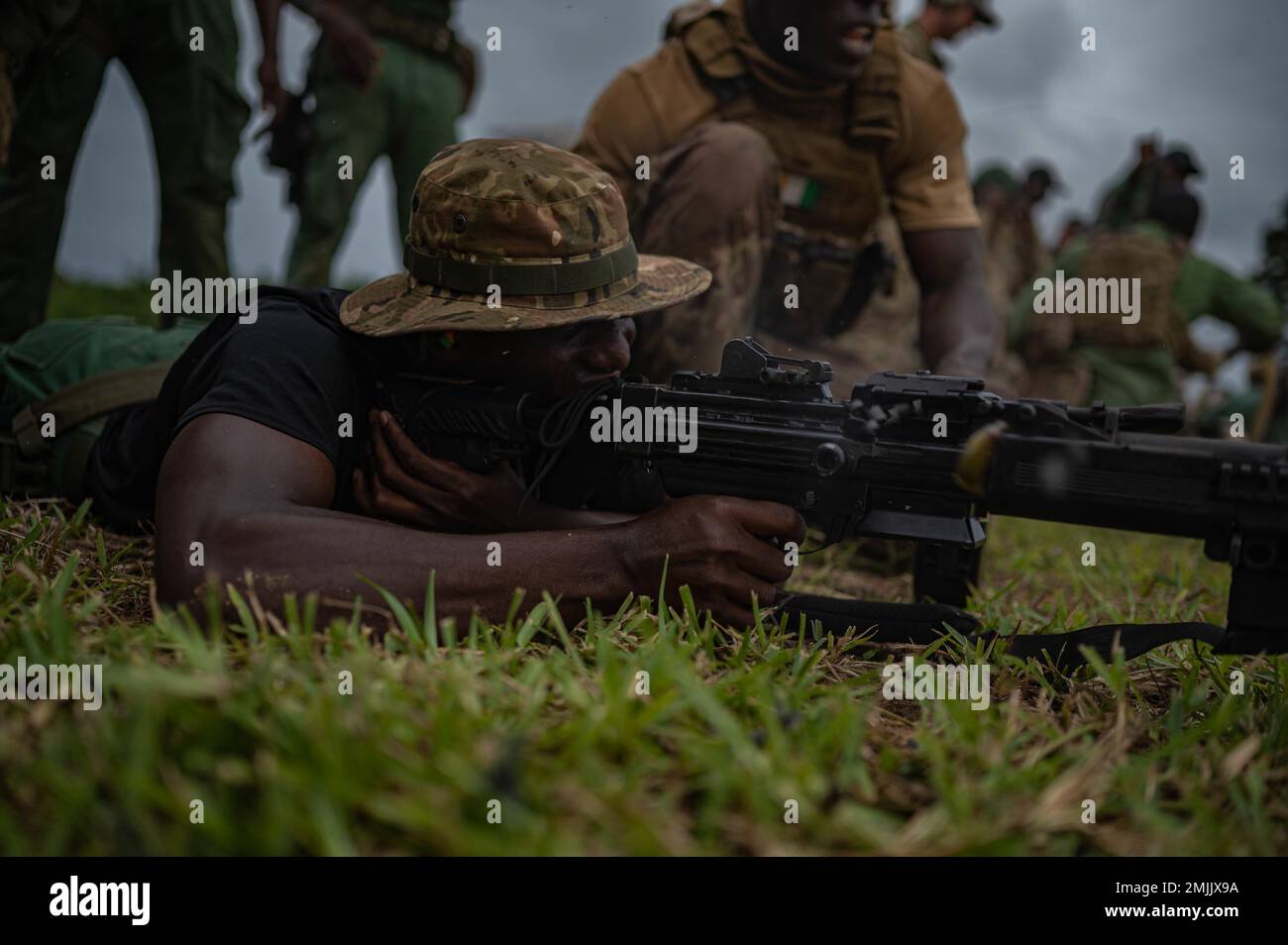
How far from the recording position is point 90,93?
4.07 m

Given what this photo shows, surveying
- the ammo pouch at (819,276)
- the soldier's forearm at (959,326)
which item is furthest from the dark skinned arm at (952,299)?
the ammo pouch at (819,276)

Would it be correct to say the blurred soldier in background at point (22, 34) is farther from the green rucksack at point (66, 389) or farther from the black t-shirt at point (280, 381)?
the black t-shirt at point (280, 381)

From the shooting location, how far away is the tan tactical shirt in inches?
152

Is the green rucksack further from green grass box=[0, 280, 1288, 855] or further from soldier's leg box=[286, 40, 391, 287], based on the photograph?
soldier's leg box=[286, 40, 391, 287]

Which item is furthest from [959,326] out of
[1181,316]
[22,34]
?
[1181,316]

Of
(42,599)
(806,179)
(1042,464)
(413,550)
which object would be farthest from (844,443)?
(806,179)

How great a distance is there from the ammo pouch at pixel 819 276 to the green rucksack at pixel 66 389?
7.76ft

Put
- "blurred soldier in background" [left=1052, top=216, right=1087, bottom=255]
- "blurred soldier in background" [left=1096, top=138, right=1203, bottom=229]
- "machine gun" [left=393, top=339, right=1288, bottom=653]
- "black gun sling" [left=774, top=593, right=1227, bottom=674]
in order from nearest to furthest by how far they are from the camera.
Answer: "machine gun" [left=393, top=339, right=1288, bottom=653], "black gun sling" [left=774, top=593, right=1227, bottom=674], "blurred soldier in background" [left=1096, top=138, right=1203, bottom=229], "blurred soldier in background" [left=1052, top=216, right=1087, bottom=255]

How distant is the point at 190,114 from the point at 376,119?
102 centimetres

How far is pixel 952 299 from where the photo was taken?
4105 millimetres

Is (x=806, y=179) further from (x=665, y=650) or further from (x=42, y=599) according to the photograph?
(x=42, y=599)

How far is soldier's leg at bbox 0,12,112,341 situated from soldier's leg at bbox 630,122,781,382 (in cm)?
253

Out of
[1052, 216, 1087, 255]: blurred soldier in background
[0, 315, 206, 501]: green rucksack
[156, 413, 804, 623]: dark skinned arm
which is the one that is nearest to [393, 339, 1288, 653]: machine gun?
[156, 413, 804, 623]: dark skinned arm

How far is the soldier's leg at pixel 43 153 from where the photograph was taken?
3.97m
